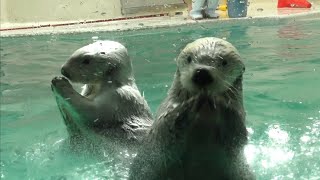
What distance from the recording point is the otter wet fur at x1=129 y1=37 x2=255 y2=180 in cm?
198

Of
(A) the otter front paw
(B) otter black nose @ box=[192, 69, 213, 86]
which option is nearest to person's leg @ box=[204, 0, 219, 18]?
(A) the otter front paw

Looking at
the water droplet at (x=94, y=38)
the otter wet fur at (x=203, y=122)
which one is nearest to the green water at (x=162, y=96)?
the water droplet at (x=94, y=38)

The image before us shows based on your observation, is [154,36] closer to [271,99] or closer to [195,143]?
[271,99]

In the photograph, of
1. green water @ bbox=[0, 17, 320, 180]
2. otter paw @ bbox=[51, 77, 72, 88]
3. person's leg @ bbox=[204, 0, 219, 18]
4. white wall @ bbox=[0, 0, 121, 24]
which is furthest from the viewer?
white wall @ bbox=[0, 0, 121, 24]

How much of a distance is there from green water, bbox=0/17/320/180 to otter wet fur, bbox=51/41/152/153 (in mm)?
139

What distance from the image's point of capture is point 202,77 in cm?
189

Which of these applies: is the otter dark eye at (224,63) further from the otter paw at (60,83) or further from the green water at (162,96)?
the otter paw at (60,83)

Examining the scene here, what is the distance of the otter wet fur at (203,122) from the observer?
198 centimetres

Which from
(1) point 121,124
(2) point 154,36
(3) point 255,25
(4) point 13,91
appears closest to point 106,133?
(1) point 121,124

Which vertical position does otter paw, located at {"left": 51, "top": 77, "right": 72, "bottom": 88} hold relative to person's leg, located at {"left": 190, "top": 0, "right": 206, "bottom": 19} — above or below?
above

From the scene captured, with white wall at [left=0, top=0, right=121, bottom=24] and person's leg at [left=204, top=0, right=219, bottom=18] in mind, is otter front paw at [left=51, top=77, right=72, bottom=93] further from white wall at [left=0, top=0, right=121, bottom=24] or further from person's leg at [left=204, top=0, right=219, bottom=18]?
white wall at [left=0, top=0, right=121, bottom=24]

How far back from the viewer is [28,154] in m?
3.68

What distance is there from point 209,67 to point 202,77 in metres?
0.04

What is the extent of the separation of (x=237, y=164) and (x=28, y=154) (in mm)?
1967
